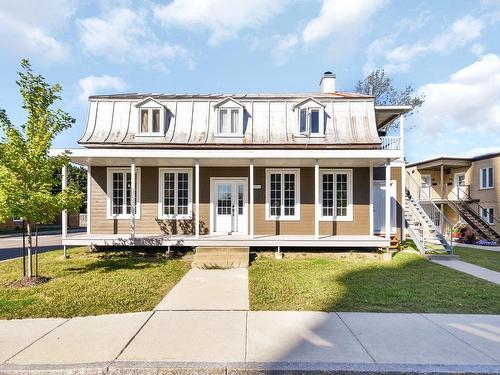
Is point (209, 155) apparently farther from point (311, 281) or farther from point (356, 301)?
point (356, 301)

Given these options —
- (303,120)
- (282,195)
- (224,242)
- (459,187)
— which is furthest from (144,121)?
(459,187)

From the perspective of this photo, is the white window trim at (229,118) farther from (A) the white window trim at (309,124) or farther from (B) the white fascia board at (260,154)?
(A) the white window trim at (309,124)

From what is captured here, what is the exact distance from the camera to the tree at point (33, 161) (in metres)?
6.82

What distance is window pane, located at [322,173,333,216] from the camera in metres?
Answer: 12.0

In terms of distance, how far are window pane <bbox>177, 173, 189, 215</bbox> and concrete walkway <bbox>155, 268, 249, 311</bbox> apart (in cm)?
374

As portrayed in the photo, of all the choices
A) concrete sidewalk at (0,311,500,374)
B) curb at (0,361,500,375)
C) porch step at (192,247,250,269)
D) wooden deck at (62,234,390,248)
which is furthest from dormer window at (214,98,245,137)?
curb at (0,361,500,375)

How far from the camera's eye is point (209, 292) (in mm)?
6598

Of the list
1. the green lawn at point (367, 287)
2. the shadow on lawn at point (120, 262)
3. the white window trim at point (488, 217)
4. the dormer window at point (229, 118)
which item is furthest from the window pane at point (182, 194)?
the white window trim at point (488, 217)

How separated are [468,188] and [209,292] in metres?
21.0

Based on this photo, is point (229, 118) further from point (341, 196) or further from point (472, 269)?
point (472, 269)

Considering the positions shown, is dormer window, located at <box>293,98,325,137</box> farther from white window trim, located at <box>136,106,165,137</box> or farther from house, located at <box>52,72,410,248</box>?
white window trim, located at <box>136,106,165,137</box>

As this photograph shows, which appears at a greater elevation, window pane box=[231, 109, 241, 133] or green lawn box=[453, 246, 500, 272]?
window pane box=[231, 109, 241, 133]

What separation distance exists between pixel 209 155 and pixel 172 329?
656 centimetres

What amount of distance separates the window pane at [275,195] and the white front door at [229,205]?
1070 mm
